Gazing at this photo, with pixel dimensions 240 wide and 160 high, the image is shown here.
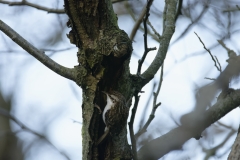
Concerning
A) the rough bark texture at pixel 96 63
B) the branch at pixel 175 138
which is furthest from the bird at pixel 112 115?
the branch at pixel 175 138

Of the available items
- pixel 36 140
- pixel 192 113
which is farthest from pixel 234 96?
pixel 36 140

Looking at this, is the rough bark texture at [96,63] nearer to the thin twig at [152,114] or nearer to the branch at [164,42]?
the thin twig at [152,114]

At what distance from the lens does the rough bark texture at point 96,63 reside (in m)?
1.32

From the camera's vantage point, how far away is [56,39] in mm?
3613

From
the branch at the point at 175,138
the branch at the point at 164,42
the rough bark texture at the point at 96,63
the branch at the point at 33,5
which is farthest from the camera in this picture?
the branch at the point at 33,5

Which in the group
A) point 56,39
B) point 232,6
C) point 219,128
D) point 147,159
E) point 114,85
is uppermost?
point 56,39

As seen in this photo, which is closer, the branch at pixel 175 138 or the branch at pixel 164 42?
the branch at pixel 175 138

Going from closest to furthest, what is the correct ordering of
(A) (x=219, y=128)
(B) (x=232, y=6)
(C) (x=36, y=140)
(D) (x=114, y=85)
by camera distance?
1. (D) (x=114, y=85)
2. (C) (x=36, y=140)
3. (A) (x=219, y=128)
4. (B) (x=232, y=6)

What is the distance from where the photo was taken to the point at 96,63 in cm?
135

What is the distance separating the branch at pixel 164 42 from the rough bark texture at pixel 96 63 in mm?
194

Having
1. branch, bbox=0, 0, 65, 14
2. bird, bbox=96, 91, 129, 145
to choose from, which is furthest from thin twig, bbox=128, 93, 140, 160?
branch, bbox=0, 0, 65, 14

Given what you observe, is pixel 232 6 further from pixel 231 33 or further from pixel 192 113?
pixel 192 113

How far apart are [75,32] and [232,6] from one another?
2.26 m

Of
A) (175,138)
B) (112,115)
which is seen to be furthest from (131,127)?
(175,138)
